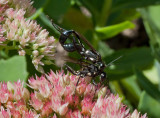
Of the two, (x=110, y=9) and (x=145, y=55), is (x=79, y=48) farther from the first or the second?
(x=145, y=55)

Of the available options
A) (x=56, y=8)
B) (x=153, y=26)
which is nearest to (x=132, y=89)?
(x=153, y=26)

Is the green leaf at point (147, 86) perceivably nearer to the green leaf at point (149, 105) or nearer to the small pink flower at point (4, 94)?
the green leaf at point (149, 105)

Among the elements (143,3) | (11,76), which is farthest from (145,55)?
(11,76)

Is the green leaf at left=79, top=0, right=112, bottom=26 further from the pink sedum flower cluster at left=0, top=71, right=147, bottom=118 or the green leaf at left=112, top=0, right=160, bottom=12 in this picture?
the pink sedum flower cluster at left=0, top=71, right=147, bottom=118

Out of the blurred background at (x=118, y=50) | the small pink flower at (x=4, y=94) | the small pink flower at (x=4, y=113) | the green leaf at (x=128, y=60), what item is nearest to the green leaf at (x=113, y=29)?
the blurred background at (x=118, y=50)

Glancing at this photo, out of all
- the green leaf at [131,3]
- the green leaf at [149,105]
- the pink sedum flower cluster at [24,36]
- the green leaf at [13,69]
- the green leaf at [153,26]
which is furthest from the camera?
the green leaf at [131,3]

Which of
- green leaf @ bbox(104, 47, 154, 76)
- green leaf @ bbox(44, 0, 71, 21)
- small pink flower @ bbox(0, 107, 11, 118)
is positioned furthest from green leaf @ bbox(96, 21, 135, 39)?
small pink flower @ bbox(0, 107, 11, 118)
